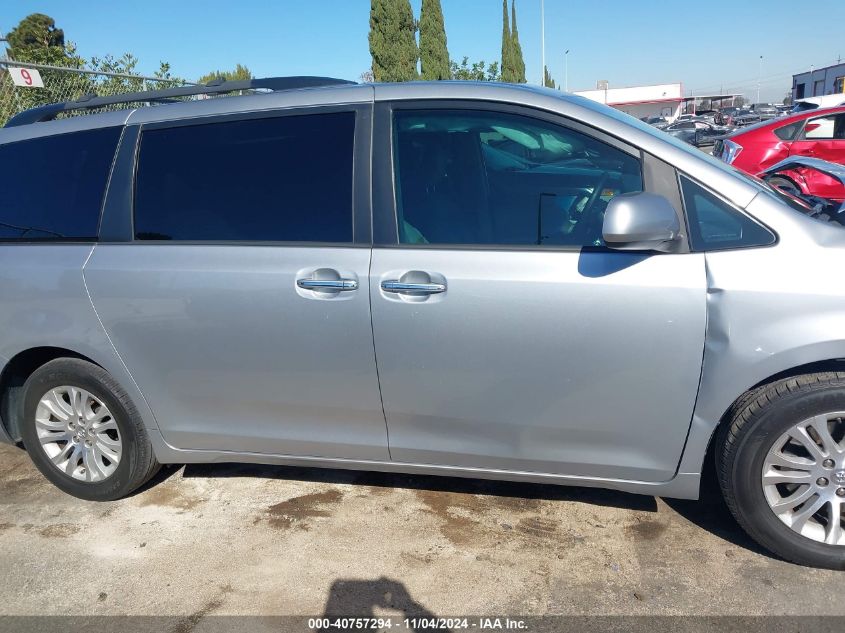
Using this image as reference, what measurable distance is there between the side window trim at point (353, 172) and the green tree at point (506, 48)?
138ft

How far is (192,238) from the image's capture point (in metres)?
2.85

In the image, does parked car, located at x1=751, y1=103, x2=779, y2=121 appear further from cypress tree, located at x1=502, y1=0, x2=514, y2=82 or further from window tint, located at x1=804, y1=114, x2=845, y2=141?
window tint, located at x1=804, y1=114, x2=845, y2=141

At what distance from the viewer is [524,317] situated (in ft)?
7.98

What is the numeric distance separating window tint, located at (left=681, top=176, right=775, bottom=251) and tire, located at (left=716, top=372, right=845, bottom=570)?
1.73 feet

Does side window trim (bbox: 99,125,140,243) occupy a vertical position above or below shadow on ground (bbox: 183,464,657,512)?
above

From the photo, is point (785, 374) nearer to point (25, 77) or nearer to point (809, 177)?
point (809, 177)

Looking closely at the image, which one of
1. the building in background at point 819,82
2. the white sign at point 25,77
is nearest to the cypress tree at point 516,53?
the building in background at point 819,82

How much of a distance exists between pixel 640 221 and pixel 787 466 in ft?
3.52

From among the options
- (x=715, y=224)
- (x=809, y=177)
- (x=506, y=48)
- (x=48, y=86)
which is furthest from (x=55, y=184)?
(x=506, y=48)

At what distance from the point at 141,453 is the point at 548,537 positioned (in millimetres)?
1935

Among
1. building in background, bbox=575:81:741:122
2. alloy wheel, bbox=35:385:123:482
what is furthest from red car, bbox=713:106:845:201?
building in background, bbox=575:81:741:122

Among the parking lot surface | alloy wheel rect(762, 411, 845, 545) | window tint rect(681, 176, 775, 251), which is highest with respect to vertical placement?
window tint rect(681, 176, 775, 251)

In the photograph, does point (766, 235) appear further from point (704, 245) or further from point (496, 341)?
point (496, 341)

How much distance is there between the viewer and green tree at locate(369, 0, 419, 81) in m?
24.1
